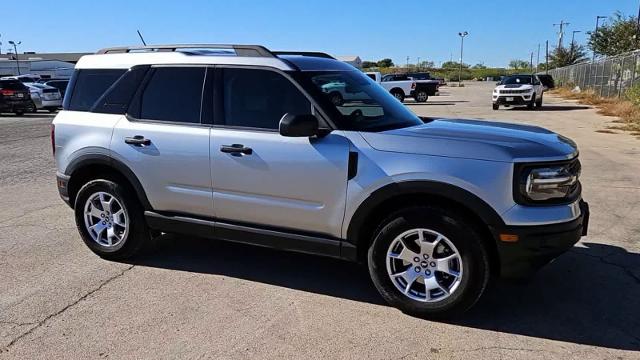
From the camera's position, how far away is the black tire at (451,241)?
378 centimetres

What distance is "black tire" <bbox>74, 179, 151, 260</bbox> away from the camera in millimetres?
5066

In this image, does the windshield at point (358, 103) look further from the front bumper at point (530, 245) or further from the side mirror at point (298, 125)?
the front bumper at point (530, 245)

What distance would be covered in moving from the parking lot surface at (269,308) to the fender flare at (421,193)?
0.66 m

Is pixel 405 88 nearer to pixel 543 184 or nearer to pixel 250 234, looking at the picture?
pixel 250 234

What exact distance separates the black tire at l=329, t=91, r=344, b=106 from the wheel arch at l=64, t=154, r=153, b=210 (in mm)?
1918

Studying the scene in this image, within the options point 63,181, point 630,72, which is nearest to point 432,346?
point 63,181

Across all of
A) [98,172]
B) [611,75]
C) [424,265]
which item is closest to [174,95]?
[98,172]

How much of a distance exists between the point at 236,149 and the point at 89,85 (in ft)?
6.12

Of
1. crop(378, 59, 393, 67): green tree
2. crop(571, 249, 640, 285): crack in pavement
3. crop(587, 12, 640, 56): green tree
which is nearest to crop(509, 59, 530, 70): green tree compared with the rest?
crop(378, 59, 393, 67): green tree

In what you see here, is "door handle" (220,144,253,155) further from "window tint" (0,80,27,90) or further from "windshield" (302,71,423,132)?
"window tint" (0,80,27,90)

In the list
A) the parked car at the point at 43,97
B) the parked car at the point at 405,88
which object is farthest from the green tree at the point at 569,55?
the parked car at the point at 43,97

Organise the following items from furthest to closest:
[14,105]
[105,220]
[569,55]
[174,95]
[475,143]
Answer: [569,55] → [14,105] → [105,220] → [174,95] → [475,143]

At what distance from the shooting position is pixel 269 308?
417 cm

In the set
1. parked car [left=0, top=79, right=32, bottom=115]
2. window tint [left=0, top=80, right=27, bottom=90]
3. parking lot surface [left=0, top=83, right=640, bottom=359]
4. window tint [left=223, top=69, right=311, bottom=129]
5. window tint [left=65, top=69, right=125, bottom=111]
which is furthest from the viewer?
Answer: parked car [left=0, top=79, right=32, bottom=115]
